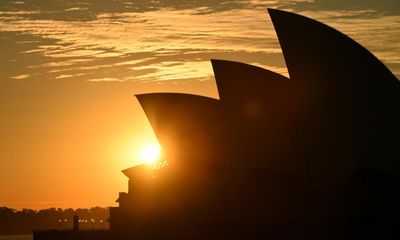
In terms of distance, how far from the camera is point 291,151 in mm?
43969

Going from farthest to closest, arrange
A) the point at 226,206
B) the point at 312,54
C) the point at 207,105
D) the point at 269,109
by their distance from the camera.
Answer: the point at 207,105, the point at 226,206, the point at 269,109, the point at 312,54

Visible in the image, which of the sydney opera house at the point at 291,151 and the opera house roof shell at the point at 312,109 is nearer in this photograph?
the opera house roof shell at the point at 312,109

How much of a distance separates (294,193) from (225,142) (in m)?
6.16

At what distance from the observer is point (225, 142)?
48.8 meters

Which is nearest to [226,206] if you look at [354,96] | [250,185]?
[250,185]

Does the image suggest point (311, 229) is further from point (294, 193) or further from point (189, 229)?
point (189, 229)

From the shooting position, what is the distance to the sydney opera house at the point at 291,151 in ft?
134

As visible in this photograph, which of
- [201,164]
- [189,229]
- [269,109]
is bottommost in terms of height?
→ [189,229]

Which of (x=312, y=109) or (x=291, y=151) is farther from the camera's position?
(x=291, y=151)

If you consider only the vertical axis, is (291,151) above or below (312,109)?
below

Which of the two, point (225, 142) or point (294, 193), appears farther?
point (225, 142)

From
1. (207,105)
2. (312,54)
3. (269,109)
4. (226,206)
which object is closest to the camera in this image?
(312,54)

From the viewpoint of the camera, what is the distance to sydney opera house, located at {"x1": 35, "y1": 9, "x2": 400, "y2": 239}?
40.8 m

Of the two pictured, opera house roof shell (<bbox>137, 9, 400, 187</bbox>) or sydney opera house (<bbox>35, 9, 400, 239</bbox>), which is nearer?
opera house roof shell (<bbox>137, 9, 400, 187</bbox>)
